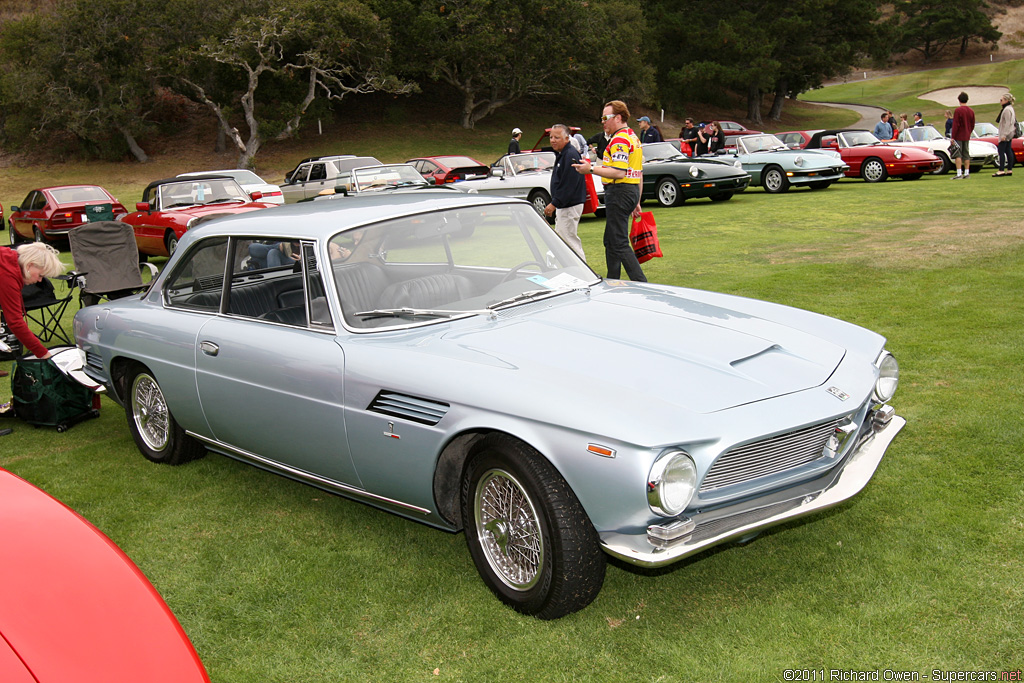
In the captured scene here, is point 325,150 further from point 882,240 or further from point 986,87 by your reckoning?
point 986,87

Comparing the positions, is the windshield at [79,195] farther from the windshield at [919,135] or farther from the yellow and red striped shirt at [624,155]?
the windshield at [919,135]

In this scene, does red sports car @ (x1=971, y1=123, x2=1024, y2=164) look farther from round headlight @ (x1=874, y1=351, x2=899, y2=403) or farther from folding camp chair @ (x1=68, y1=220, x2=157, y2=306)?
round headlight @ (x1=874, y1=351, x2=899, y2=403)

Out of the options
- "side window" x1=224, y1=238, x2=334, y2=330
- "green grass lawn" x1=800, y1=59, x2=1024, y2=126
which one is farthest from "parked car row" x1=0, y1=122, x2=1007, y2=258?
"green grass lawn" x1=800, y1=59, x2=1024, y2=126

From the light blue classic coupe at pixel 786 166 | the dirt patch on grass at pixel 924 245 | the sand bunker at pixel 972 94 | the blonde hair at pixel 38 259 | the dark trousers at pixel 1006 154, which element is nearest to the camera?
the blonde hair at pixel 38 259

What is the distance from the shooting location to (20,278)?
20.0ft

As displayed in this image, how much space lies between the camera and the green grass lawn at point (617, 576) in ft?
10.2

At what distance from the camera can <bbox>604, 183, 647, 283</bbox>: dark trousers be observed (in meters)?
8.54

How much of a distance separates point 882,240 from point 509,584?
10112mm

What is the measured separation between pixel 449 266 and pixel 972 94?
223ft

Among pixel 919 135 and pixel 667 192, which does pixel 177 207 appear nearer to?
pixel 667 192

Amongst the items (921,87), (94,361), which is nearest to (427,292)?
(94,361)

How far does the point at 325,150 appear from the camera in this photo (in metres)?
46.8

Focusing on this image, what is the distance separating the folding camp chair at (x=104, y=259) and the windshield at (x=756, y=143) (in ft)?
52.6

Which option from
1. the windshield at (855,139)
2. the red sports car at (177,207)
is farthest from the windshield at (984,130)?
the red sports car at (177,207)
